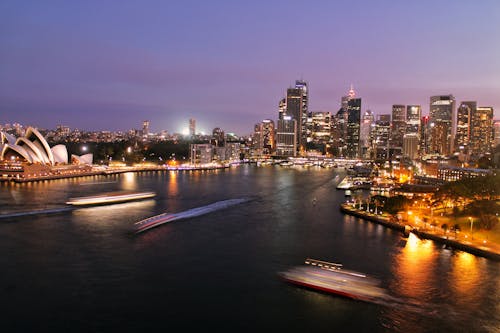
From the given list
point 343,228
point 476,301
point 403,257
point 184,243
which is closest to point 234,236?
point 184,243

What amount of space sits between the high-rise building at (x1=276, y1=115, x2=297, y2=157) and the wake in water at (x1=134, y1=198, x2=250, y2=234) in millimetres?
42993

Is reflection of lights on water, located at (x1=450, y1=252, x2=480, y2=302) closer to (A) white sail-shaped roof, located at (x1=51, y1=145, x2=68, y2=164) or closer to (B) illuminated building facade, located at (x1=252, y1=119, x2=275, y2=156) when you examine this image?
(A) white sail-shaped roof, located at (x1=51, y1=145, x2=68, y2=164)

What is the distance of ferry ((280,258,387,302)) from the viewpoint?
5980 mm

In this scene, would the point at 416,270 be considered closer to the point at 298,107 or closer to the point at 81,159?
the point at 81,159

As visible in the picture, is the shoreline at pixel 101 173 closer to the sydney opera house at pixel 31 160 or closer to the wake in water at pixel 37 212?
the sydney opera house at pixel 31 160

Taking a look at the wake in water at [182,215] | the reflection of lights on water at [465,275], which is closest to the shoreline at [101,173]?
the wake in water at [182,215]

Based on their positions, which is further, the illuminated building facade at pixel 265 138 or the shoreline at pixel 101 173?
the illuminated building facade at pixel 265 138

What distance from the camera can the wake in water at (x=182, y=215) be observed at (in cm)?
999

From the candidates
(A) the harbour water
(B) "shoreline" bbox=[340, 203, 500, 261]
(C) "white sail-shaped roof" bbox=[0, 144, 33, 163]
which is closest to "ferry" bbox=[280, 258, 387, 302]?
(A) the harbour water

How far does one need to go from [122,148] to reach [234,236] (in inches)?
1092

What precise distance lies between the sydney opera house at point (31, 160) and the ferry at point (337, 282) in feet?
57.9

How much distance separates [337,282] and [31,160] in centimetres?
1950

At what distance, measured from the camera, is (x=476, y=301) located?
6035 millimetres

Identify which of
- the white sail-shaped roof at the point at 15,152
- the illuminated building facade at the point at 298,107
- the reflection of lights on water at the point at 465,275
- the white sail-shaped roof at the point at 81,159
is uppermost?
the illuminated building facade at the point at 298,107
